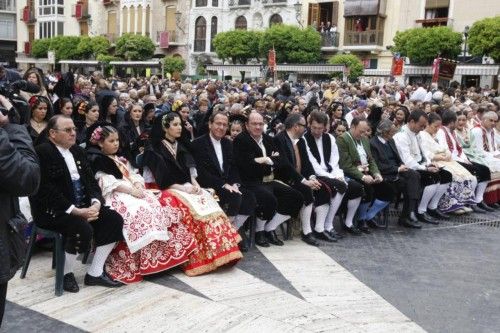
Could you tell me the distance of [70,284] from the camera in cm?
466

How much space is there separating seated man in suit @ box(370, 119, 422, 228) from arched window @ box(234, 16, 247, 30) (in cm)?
3641

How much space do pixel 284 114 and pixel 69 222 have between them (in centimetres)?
594

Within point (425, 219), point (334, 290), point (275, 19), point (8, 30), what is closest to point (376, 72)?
point (275, 19)

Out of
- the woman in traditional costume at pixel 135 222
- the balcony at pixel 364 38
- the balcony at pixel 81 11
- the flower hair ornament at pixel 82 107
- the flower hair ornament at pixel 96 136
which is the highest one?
the balcony at pixel 81 11

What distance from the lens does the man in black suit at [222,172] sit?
593cm

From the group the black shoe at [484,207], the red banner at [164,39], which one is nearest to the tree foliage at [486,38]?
the black shoe at [484,207]

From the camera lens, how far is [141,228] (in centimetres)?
489

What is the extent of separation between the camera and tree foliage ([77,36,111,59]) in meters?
48.1

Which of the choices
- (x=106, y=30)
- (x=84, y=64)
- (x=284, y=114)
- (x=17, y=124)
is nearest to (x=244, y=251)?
(x=17, y=124)

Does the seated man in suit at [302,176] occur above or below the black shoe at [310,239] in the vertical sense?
above

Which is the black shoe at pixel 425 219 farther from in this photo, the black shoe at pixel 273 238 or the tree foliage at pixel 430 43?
the tree foliage at pixel 430 43

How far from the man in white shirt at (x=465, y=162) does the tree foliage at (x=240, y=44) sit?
30.0 metres

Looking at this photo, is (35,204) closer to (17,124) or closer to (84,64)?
(17,124)

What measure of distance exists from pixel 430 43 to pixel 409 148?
77.7ft
